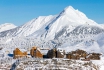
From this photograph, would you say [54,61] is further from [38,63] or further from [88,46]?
[88,46]

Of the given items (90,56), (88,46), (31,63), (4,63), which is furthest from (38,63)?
(88,46)

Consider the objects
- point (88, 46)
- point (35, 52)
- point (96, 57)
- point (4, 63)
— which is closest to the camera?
point (4, 63)

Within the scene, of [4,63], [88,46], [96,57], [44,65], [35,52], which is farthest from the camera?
[88,46]

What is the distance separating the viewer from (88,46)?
99.9 meters

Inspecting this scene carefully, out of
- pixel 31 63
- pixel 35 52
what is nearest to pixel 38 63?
pixel 31 63

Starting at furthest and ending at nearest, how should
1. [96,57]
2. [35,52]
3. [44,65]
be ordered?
[35,52]
[96,57]
[44,65]

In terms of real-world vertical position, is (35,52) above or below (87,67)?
above

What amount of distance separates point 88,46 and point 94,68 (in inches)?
2080

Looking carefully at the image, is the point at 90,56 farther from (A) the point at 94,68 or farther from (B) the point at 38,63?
(B) the point at 38,63

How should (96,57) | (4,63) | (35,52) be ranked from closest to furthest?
(4,63), (96,57), (35,52)

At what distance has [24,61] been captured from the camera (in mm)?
46625

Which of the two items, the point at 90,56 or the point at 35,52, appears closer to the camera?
the point at 90,56

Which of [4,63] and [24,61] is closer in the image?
[24,61]

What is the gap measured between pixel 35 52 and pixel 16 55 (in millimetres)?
4913
